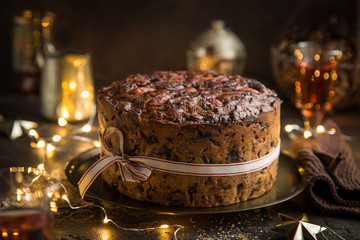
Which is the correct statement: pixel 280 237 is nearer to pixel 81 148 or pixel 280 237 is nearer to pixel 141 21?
pixel 81 148

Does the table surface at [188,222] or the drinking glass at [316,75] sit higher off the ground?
the drinking glass at [316,75]

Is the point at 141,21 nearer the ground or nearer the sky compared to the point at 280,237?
nearer the sky

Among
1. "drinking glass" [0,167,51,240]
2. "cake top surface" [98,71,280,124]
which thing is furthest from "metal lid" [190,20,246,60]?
"drinking glass" [0,167,51,240]

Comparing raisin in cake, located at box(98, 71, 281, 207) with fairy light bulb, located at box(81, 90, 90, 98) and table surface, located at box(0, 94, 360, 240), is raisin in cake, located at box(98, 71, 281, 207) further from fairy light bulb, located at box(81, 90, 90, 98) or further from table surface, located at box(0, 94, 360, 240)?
fairy light bulb, located at box(81, 90, 90, 98)

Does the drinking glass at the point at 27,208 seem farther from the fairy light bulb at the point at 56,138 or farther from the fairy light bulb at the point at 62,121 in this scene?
the fairy light bulb at the point at 62,121

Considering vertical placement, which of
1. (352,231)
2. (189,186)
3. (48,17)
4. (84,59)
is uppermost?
(48,17)

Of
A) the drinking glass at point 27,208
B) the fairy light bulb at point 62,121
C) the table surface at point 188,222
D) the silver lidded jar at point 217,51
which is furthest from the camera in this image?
the silver lidded jar at point 217,51

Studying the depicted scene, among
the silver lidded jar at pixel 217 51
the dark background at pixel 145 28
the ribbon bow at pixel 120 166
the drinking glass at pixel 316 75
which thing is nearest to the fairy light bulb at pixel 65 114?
the dark background at pixel 145 28

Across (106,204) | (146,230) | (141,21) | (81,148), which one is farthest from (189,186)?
(141,21)
